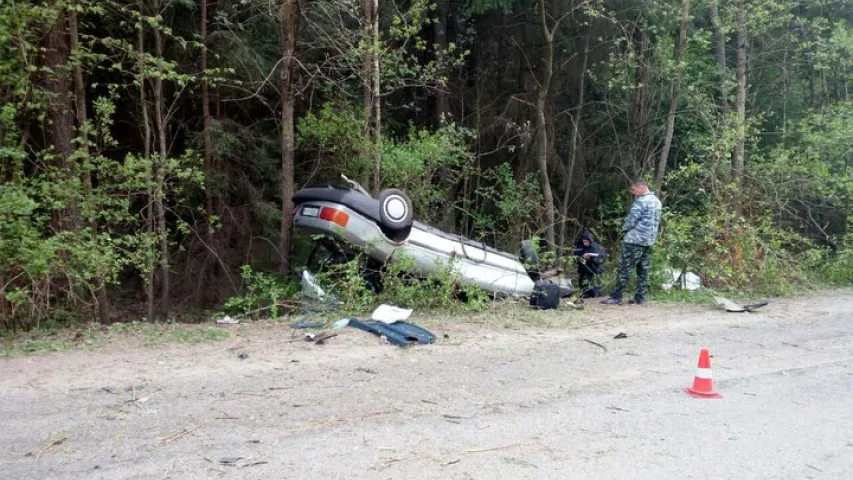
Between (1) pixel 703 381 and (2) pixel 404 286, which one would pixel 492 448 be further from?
(2) pixel 404 286

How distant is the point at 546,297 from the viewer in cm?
962

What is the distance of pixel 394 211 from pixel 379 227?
0.96ft

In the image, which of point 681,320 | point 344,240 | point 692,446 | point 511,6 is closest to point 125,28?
point 344,240

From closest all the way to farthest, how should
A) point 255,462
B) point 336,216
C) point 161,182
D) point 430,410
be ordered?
point 255,462
point 430,410
point 336,216
point 161,182

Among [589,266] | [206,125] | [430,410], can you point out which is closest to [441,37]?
[206,125]

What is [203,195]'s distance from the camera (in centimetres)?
1373

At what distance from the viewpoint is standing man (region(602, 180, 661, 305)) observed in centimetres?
1009

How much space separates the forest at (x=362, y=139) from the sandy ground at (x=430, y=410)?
2578 millimetres

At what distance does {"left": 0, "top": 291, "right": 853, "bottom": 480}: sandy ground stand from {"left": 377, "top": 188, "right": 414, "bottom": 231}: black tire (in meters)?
1.70

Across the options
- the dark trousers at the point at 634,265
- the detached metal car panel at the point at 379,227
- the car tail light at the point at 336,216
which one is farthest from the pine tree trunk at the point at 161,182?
the dark trousers at the point at 634,265

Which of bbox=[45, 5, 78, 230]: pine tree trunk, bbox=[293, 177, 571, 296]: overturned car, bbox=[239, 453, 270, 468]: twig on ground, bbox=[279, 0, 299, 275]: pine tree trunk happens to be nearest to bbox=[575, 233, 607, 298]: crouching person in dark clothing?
bbox=[293, 177, 571, 296]: overturned car

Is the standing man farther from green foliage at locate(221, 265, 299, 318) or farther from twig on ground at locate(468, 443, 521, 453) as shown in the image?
twig on ground at locate(468, 443, 521, 453)

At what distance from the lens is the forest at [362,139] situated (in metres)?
9.35

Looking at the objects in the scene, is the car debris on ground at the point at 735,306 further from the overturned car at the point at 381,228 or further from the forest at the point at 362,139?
the overturned car at the point at 381,228
